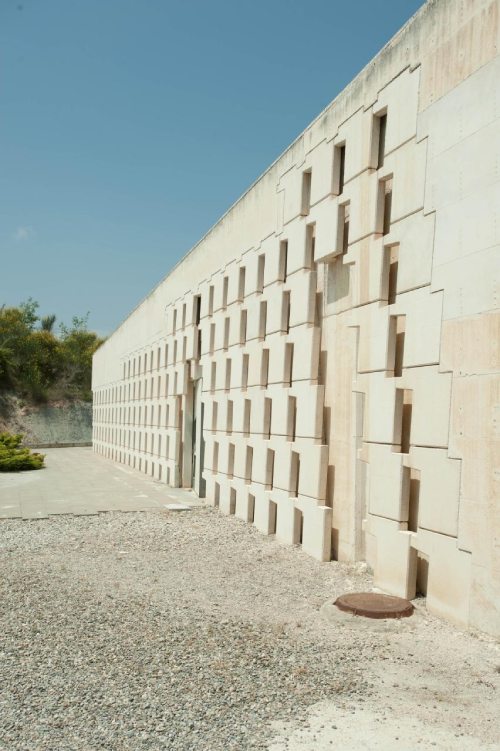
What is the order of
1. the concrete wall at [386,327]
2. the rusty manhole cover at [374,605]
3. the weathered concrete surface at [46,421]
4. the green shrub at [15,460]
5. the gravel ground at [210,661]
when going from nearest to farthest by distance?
1. the gravel ground at [210,661]
2. the concrete wall at [386,327]
3. the rusty manhole cover at [374,605]
4. the green shrub at [15,460]
5. the weathered concrete surface at [46,421]

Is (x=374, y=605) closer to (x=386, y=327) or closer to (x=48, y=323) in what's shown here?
(x=386, y=327)

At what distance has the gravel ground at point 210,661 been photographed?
10.5ft

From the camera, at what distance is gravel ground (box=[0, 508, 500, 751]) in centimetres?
320

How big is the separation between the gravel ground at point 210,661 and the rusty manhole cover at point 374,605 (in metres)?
0.12

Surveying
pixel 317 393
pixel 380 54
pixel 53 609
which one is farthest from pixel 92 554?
pixel 380 54

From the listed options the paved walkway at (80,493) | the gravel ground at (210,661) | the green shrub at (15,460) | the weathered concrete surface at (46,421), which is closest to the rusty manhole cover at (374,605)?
the gravel ground at (210,661)

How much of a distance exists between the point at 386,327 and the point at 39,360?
123 feet

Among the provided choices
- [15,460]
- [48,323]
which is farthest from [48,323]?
[15,460]

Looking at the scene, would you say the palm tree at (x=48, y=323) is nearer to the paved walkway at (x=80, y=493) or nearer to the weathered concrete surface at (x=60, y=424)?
the weathered concrete surface at (x=60, y=424)

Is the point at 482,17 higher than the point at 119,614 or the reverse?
higher

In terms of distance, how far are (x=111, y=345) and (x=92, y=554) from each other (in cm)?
1876

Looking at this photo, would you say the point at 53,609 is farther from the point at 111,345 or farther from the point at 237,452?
the point at 111,345

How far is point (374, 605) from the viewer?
513 cm

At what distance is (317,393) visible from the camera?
7.37 metres
